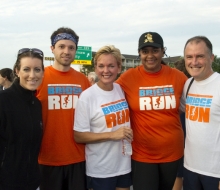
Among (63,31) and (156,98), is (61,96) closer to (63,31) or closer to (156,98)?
(63,31)

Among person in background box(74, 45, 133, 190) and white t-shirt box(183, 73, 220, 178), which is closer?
white t-shirt box(183, 73, 220, 178)

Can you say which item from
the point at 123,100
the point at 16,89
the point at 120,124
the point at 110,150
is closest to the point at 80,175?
the point at 110,150

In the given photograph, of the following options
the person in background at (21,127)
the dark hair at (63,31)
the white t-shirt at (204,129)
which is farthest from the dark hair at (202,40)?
the person in background at (21,127)

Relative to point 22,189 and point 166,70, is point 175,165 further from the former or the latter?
point 22,189

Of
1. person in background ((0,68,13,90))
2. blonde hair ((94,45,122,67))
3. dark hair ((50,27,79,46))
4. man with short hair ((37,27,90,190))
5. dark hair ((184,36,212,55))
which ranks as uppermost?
dark hair ((50,27,79,46))

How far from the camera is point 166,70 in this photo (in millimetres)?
3607

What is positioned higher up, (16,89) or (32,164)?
(16,89)

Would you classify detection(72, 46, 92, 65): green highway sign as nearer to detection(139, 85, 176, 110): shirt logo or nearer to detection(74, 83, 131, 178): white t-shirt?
detection(139, 85, 176, 110): shirt logo

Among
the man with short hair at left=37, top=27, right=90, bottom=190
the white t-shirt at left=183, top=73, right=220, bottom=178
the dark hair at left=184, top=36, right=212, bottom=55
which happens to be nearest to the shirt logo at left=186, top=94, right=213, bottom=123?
the white t-shirt at left=183, top=73, right=220, bottom=178

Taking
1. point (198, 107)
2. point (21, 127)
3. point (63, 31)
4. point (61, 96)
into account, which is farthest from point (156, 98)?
point (21, 127)

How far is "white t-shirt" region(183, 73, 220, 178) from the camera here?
3.00 metres

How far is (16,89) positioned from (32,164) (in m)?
0.73

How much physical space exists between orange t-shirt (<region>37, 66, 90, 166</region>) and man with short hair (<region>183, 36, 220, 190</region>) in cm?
126

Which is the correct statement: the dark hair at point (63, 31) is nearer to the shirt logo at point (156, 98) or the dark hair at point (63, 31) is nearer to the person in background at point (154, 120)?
the person in background at point (154, 120)
